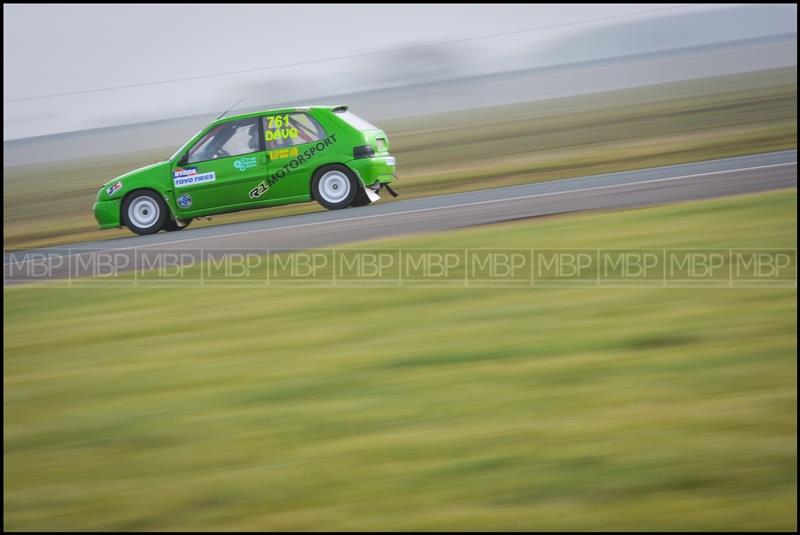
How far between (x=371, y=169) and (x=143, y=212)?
3.55 meters

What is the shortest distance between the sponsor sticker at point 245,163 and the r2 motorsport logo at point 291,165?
1.02ft

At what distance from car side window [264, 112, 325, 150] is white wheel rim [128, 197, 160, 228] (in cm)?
202

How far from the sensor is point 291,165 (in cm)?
1333

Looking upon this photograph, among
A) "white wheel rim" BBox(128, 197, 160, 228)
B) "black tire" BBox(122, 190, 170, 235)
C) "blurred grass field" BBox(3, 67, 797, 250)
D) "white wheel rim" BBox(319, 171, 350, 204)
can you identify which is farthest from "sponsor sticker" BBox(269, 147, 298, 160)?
"blurred grass field" BBox(3, 67, 797, 250)

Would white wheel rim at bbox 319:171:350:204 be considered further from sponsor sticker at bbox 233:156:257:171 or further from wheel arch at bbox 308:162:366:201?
sponsor sticker at bbox 233:156:257:171

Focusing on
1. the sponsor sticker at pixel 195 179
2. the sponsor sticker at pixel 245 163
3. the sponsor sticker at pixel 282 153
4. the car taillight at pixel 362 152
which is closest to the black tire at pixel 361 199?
the car taillight at pixel 362 152

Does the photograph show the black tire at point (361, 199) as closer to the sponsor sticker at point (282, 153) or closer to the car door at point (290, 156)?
the car door at point (290, 156)

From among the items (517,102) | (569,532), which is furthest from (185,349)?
(517,102)

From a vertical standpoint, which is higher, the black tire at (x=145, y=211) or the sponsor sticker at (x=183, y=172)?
the sponsor sticker at (x=183, y=172)

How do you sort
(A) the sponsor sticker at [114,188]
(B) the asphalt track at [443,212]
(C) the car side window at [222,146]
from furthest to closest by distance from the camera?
(A) the sponsor sticker at [114,188] → (C) the car side window at [222,146] → (B) the asphalt track at [443,212]

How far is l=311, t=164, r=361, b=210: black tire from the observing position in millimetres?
13414

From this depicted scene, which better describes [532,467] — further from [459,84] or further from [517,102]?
[459,84]

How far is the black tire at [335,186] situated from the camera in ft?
44.0

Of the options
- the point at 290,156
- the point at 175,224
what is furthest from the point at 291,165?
the point at 175,224
